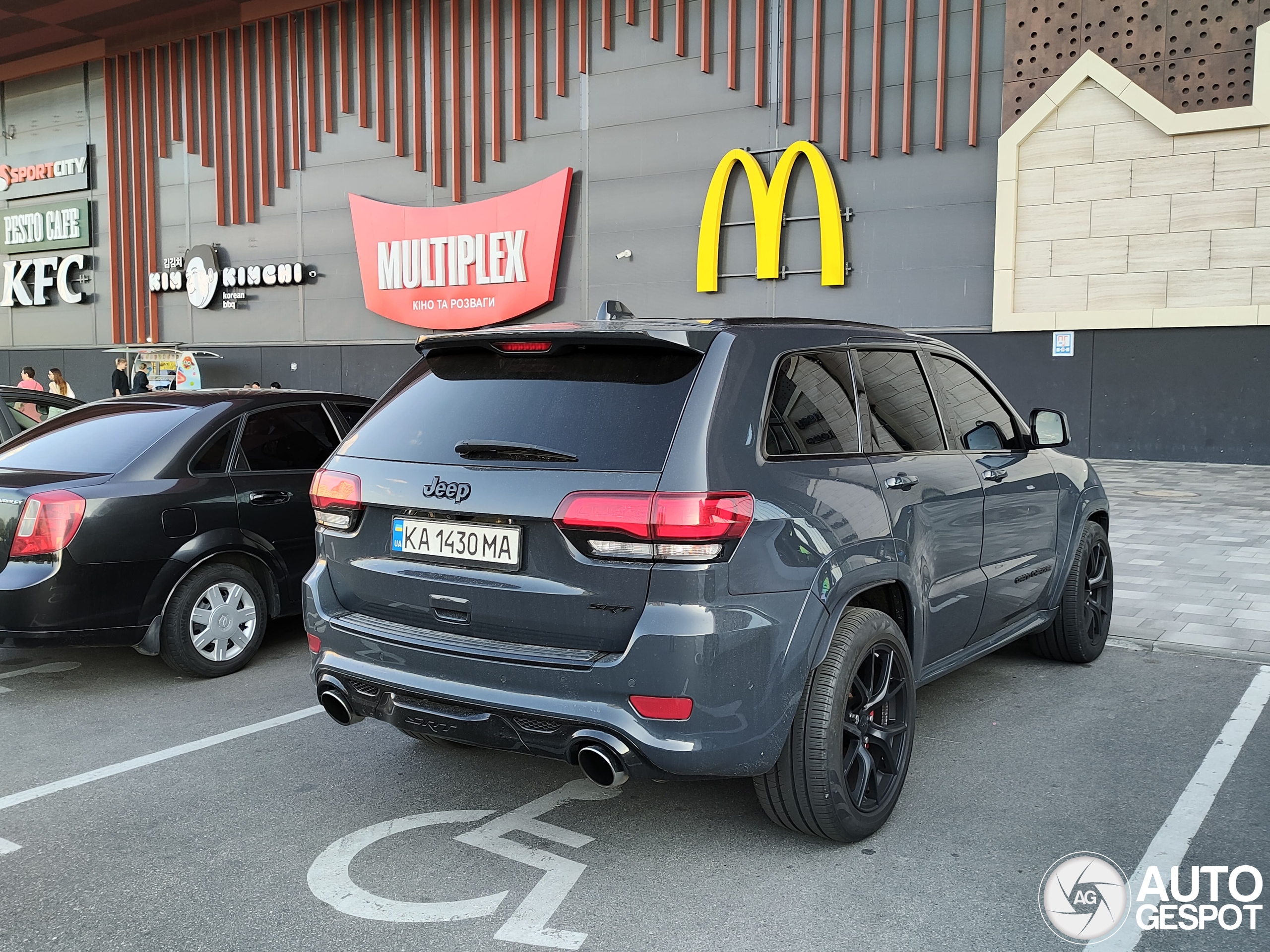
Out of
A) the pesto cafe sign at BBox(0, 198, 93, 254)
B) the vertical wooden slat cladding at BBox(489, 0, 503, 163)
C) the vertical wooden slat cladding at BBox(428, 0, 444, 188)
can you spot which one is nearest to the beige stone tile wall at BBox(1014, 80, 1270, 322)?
the vertical wooden slat cladding at BBox(489, 0, 503, 163)

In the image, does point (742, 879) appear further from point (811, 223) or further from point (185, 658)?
Answer: point (811, 223)

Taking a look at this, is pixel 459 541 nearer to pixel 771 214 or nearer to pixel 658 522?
pixel 658 522

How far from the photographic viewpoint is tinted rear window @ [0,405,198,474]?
546 centimetres

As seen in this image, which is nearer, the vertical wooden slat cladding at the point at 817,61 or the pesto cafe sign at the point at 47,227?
the vertical wooden slat cladding at the point at 817,61

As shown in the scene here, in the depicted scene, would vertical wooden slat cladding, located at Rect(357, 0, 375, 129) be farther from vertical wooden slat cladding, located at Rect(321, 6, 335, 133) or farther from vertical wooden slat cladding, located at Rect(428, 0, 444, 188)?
vertical wooden slat cladding, located at Rect(428, 0, 444, 188)

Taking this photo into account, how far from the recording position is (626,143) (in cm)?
2281

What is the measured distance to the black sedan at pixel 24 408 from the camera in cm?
800

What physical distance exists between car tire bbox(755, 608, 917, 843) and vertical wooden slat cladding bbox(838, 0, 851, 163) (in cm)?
1778

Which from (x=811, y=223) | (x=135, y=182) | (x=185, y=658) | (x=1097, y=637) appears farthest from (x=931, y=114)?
(x=135, y=182)

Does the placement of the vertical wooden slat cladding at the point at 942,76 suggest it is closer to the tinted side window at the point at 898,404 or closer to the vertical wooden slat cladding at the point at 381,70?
the vertical wooden slat cladding at the point at 381,70

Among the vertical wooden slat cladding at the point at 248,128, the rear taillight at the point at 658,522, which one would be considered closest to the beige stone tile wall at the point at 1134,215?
the rear taillight at the point at 658,522

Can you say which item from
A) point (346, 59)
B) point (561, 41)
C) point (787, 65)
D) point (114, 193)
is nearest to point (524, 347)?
point (787, 65)

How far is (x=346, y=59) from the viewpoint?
2656 centimetres

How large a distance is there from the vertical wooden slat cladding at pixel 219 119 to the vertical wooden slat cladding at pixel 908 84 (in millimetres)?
18675
